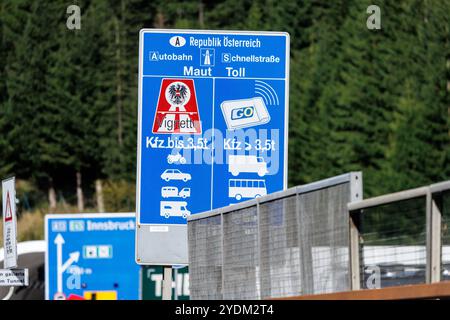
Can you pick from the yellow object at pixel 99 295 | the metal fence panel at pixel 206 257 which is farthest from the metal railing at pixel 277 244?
the yellow object at pixel 99 295

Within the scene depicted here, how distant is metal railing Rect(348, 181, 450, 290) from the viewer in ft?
31.6

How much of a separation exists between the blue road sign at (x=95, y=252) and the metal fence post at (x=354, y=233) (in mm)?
18618

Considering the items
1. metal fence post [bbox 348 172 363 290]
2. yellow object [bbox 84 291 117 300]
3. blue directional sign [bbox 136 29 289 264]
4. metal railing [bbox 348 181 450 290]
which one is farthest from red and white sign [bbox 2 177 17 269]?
yellow object [bbox 84 291 117 300]

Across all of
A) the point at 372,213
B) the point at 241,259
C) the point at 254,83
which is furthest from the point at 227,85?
the point at 372,213

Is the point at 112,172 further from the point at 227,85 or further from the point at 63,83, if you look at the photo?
Result: the point at 227,85

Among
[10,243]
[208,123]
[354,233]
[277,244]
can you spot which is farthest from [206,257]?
[354,233]

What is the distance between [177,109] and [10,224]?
267 cm

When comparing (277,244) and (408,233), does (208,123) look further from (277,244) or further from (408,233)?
(408,233)

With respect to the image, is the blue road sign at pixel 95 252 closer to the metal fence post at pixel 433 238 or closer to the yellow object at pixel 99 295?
the yellow object at pixel 99 295

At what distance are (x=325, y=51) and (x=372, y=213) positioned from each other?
9034 cm

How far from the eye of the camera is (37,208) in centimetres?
10812

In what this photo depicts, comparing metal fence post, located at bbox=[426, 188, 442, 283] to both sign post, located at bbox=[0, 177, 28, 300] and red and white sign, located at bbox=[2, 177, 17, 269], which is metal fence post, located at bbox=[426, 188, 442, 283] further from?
red and white sign, located at bbox=[2, 177, 17, 269]

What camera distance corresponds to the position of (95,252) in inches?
1185

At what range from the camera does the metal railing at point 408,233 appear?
9.62 metres
